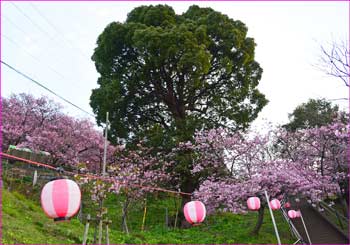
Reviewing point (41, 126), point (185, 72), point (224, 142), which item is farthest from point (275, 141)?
point (41, 126)

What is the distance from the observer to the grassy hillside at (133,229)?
894 cm

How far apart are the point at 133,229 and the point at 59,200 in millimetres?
10437

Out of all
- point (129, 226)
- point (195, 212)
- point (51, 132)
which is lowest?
point (129, 226)

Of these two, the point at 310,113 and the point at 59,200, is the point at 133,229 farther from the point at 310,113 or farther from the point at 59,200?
the point at 310,113

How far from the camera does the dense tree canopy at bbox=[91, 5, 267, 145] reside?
15328mm

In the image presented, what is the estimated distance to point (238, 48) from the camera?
660 inches

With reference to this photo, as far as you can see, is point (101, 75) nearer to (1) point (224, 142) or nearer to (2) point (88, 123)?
(2) point (88, 123)

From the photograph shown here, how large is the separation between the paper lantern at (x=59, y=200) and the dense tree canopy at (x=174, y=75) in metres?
10.2

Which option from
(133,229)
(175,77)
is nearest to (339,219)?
(133,229)

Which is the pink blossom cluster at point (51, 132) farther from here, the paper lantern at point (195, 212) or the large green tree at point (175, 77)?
the paper lantern at point (195, 212)

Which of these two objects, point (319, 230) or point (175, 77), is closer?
point (319, 230)

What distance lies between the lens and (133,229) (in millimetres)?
14531

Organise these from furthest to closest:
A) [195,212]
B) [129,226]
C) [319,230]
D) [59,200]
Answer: [129,226] → [319,230] → [195,212] → [59,200]

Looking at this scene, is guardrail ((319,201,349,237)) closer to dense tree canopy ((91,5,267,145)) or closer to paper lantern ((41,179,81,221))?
dense tree canopy ((91,5,267,145))
